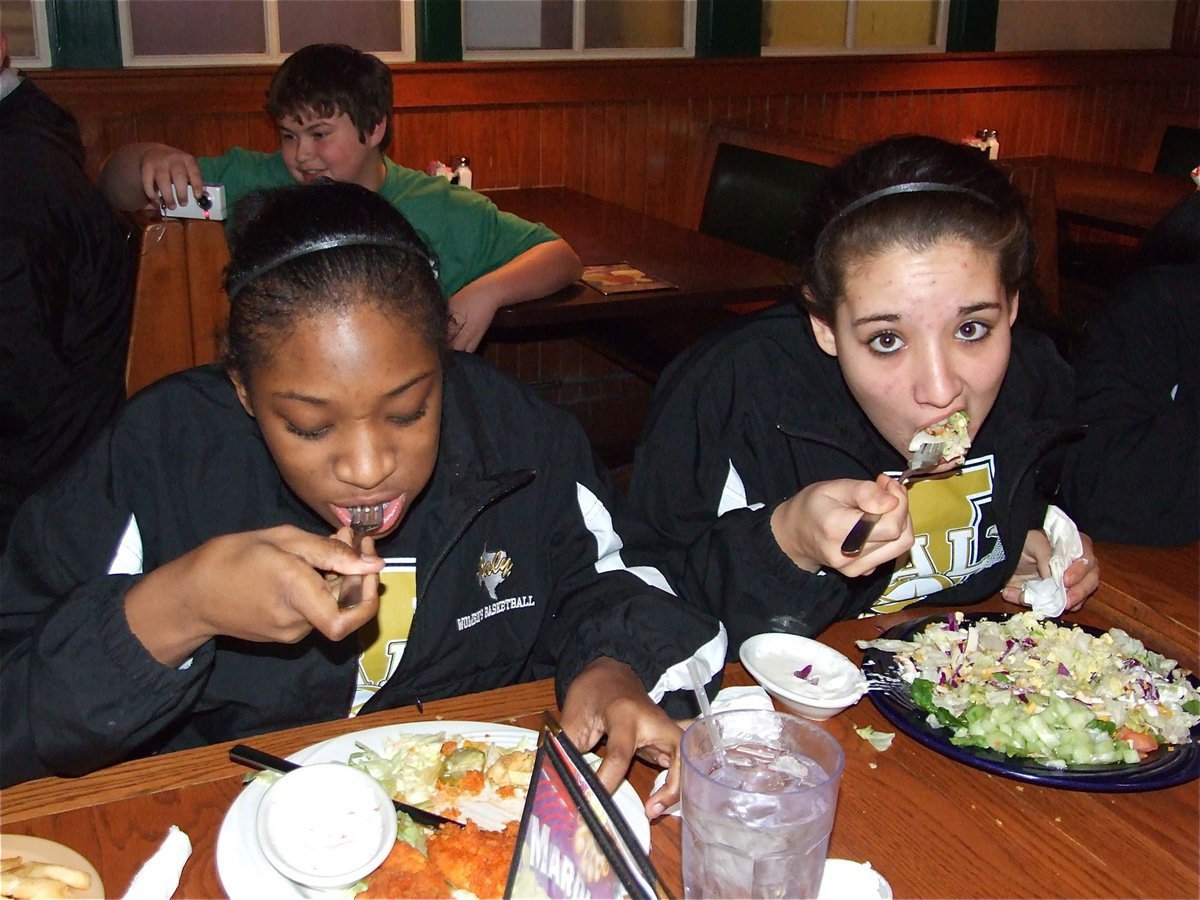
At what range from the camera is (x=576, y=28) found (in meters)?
5.13

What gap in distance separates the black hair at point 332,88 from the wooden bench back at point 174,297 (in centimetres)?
112

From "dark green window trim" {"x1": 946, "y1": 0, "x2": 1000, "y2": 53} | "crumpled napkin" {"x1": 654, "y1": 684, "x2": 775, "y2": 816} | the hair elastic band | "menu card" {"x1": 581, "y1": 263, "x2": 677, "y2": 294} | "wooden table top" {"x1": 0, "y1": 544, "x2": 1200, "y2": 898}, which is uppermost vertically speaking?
"dark green window trim" {"x1": 946, "y1": 0, "x2": 1000, "y2": 53}

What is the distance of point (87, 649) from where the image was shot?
4.10 ft

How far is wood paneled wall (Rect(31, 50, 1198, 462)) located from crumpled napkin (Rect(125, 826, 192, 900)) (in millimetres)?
3730

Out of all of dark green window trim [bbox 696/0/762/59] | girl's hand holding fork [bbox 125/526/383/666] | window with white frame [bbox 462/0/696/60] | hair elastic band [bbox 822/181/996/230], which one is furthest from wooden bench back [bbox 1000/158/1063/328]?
girl's hand holding fork [bbox 125/526/383/666]

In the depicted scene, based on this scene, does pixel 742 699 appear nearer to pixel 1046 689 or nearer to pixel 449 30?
pixel 1046 689

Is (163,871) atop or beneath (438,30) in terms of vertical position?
beneath

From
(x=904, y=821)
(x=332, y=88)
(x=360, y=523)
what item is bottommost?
(x=904, y=821)

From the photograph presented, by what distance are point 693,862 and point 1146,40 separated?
275 inches

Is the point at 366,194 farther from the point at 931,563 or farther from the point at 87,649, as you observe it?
the point at 931,563

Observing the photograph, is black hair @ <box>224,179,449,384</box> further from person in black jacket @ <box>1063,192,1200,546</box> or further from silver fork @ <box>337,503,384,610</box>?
person in black jacket @ <box>1063,192,1200,546</box>

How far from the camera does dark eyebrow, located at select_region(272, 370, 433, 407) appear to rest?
4.28 feet

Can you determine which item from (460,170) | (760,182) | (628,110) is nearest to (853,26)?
(628,110)

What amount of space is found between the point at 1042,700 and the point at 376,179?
2.55 metres
